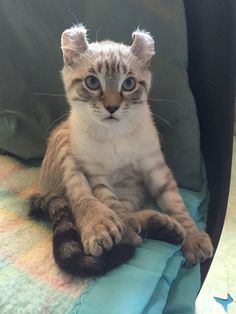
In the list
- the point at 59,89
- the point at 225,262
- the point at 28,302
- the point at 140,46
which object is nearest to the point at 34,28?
the point at 59,89

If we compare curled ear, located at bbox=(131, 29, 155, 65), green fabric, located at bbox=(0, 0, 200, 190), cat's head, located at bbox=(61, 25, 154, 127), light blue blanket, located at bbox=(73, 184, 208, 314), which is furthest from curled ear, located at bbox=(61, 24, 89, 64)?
light blue blanket, located at bbox=(73, 184, 208, 314)

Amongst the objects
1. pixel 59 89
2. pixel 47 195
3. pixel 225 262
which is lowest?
pixel 225 262

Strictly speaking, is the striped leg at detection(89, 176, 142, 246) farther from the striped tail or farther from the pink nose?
the pink nose

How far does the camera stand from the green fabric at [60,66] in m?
1.36

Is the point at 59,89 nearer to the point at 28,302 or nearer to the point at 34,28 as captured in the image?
the point at 34,28

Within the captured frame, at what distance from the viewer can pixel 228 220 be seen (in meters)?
1.97

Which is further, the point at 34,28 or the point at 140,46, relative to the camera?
the point at 34,28

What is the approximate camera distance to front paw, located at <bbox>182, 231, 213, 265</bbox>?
1090 mm

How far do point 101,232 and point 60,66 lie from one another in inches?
28.9

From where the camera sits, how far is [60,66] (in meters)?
1.49

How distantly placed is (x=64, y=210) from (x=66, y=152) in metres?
0.22

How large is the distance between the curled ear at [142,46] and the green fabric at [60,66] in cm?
18

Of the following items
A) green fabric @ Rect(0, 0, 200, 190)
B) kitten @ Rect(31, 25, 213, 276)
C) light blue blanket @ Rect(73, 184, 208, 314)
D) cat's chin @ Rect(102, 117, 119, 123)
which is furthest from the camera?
green fabric @ Rect(0, 0, 200, 190)

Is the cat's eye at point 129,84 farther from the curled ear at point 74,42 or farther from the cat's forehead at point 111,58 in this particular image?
the curled ear at point 74,42
